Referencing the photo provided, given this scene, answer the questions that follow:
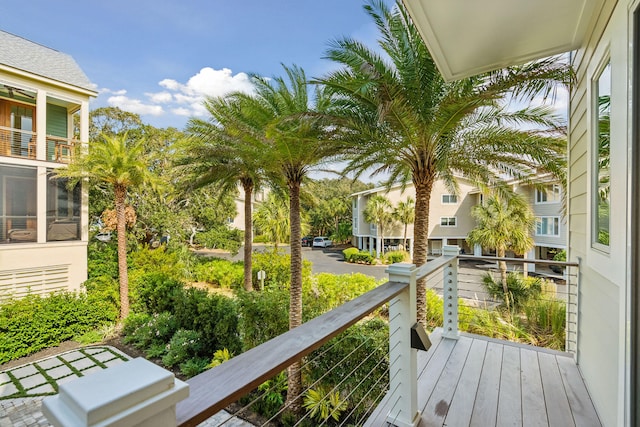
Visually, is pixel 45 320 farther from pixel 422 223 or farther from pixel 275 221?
pixel 275 221

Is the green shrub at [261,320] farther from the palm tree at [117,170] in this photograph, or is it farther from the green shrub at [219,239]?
the green shrub at [219,239]

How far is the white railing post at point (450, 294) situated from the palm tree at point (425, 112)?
4.72ft

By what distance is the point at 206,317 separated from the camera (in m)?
8.62

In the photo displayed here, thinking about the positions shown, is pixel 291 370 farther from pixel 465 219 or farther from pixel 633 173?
pixel 465 219

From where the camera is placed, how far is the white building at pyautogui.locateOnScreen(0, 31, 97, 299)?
8.97m

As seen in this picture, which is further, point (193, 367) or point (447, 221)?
point (447, 221)

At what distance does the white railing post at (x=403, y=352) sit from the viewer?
1966 mm

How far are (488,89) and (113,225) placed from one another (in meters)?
13.3

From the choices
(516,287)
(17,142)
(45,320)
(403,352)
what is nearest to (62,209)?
(17,142)

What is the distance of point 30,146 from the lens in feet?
32.1

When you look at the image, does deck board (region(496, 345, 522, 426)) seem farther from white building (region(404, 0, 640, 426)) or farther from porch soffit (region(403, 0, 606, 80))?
porch soffit (region(403, 0, 606, 80))

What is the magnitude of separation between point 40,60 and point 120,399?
46.1ft

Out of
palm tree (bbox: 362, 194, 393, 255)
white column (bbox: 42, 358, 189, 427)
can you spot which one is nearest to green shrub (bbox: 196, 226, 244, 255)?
palm tree (bbox: 362, 194, 393, 255)

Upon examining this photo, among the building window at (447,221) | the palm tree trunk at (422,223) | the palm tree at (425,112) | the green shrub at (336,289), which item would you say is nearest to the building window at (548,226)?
the building window at (447,221)
